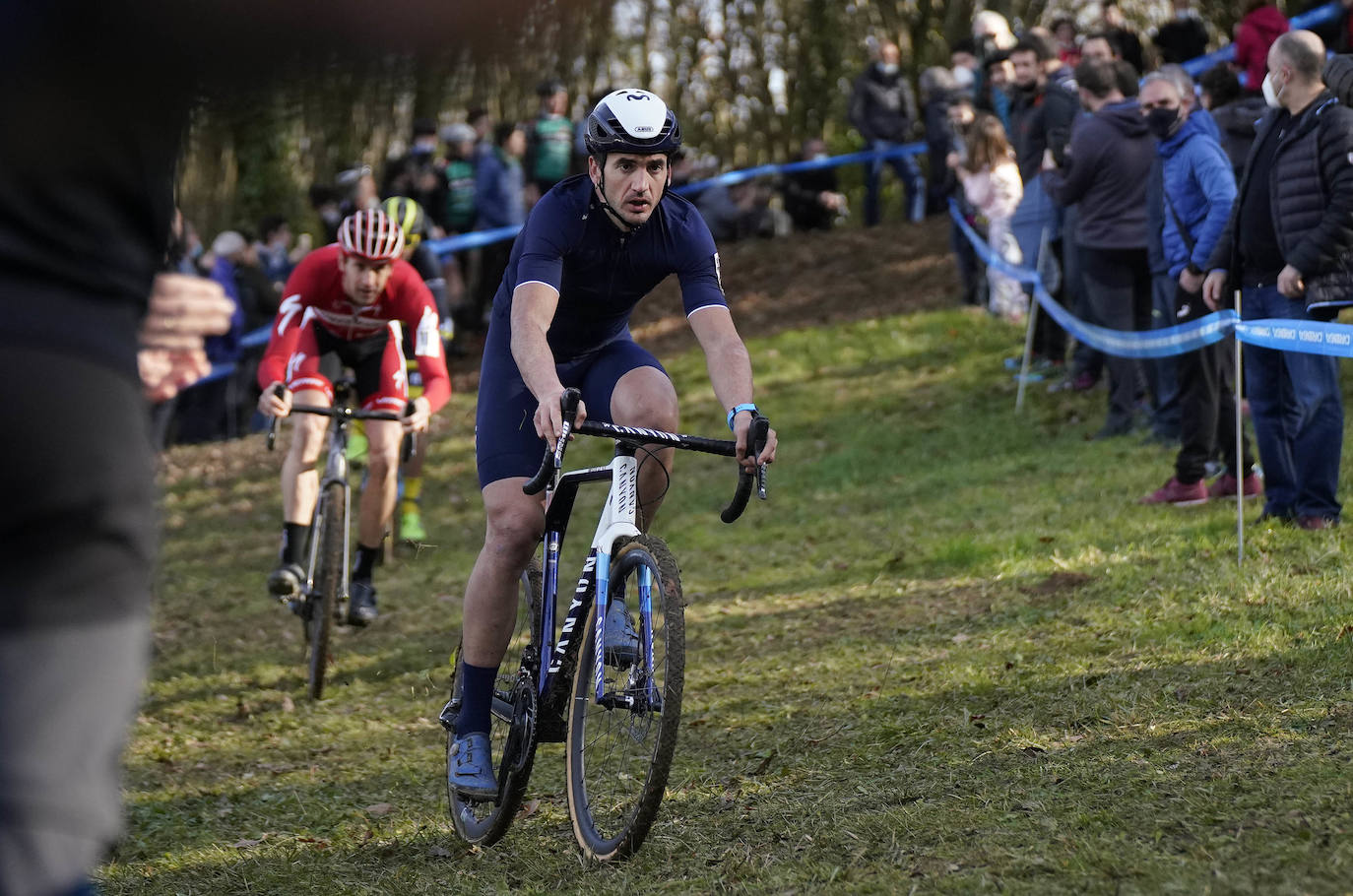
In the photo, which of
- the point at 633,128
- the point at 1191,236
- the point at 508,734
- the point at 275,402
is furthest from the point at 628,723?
the point at 1191,236

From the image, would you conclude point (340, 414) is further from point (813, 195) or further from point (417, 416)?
point (813, 195)

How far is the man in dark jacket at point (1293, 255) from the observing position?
743 cm

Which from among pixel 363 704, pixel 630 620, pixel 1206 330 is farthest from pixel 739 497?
pixel 1206 330

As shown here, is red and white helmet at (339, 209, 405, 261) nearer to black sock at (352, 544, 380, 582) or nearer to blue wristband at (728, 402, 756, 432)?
black sock at (352, 544, 380, 582)

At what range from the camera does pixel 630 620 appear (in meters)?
4.54

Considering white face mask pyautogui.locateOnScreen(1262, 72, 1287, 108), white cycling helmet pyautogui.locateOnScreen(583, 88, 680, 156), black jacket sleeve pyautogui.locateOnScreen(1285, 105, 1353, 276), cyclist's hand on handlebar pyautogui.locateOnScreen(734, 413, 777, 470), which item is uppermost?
white face mask pyautogui.locateOnScreen(1262, 72, 1287, 108)

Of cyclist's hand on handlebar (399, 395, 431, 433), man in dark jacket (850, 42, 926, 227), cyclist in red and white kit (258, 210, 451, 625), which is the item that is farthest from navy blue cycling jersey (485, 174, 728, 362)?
man in dark jacket (850, 42, 926, 227)

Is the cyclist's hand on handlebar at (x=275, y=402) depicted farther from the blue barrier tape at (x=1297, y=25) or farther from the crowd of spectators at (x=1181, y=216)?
the blue barrier tape at (x=1297, y=25)

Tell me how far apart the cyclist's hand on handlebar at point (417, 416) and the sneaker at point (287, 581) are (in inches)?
40.4

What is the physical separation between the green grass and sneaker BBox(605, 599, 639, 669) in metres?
0.64

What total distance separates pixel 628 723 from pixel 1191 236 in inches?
249

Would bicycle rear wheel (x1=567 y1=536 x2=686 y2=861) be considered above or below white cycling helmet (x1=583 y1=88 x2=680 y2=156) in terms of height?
below

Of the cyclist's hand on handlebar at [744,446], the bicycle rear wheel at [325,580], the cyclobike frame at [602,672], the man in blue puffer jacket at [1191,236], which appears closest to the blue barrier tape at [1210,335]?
the man in blue puffer jacket at [1191,236]

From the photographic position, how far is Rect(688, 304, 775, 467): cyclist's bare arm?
15.1ft
